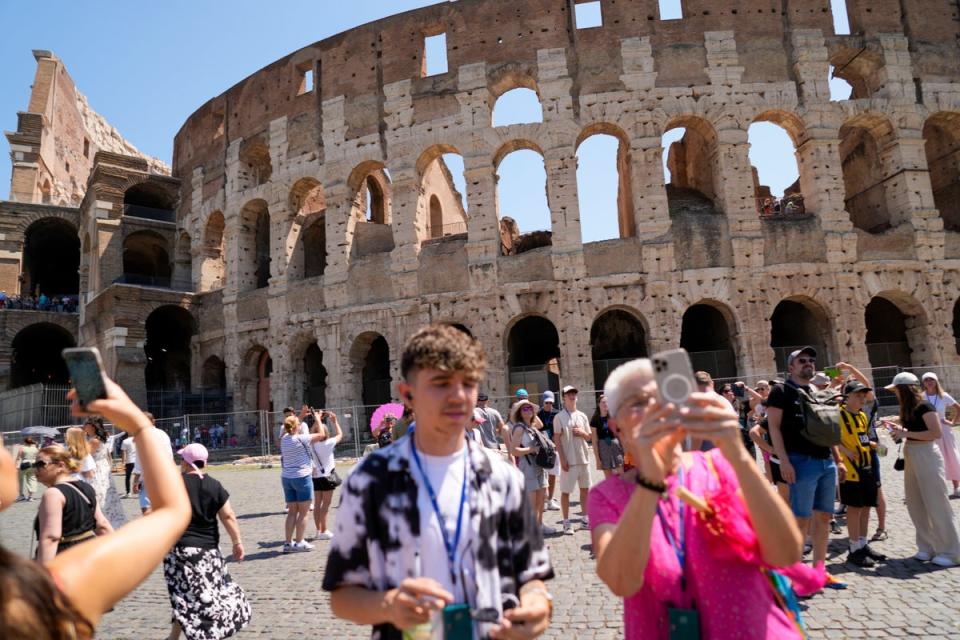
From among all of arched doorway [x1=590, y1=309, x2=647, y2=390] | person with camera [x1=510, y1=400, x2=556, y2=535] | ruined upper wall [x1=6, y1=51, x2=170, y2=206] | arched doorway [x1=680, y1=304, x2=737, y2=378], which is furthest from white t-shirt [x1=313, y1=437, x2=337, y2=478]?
ruined upper wall [x1=6, y1=51, x2=170, y2=206]

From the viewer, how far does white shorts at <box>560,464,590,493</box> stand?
22.4ft

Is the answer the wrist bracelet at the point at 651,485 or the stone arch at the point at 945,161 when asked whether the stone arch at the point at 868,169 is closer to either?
the stone arch at the point at 945,161

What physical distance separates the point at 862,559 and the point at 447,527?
4725 millimetres

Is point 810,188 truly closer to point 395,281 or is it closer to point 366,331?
point 395,281

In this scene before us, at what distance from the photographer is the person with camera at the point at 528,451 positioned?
6.29m

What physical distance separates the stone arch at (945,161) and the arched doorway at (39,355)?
108ft

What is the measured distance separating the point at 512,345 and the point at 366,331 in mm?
4947

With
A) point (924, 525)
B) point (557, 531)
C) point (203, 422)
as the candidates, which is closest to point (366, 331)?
point (203, 422)

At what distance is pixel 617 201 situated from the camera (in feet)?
64.5

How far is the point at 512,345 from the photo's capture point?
19.4m

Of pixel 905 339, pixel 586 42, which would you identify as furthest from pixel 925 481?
pixel 905 339

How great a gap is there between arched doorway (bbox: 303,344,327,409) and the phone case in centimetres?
1822

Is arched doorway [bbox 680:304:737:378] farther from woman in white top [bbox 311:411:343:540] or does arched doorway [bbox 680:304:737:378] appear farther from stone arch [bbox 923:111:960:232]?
woman in white top [bbox 311:411:343:540]

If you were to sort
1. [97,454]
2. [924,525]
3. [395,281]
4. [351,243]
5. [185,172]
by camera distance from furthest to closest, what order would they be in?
[185,172]
[351,243]
[395,281]
[97,454]
[924,525]
